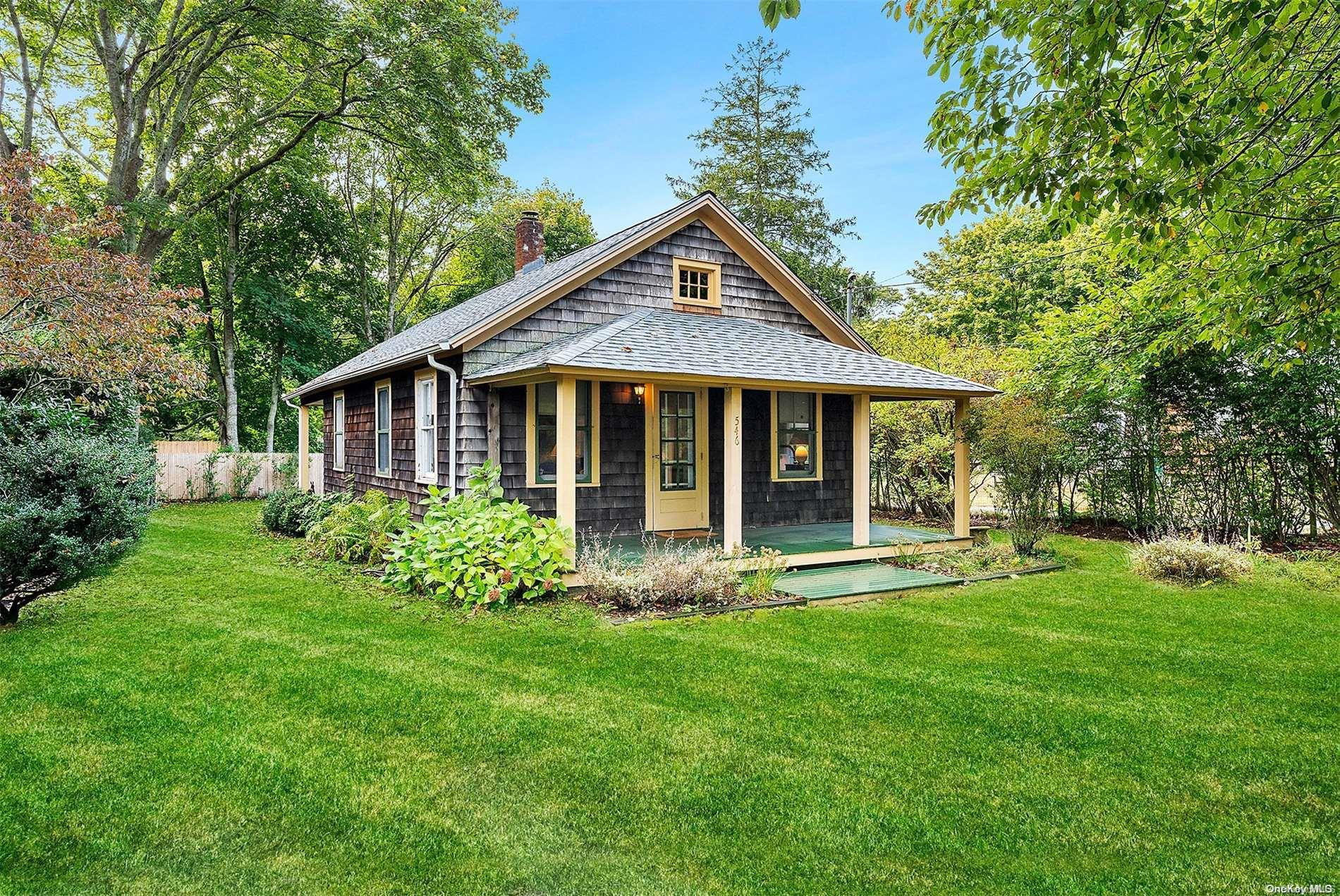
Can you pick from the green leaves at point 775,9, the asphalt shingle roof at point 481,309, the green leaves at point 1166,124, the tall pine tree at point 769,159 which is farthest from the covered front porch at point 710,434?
the tall pine tree at point 769,159

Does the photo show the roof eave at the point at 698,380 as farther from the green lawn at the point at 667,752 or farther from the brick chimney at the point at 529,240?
the brick chimney at the point at 529,240

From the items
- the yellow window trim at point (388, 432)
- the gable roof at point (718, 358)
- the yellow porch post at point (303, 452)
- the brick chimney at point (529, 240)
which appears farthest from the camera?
the yellow porch post at point (303, 452)

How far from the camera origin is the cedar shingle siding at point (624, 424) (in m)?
9.29

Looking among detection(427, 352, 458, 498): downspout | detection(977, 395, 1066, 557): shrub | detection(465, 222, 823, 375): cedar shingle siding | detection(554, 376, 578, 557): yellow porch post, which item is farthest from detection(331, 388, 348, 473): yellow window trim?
detection(977, 395, 1066, 557): shrub

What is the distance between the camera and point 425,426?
10.2m

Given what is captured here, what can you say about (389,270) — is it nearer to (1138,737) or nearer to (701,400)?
(701,400)

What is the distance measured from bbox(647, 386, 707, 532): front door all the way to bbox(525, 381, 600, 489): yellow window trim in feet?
2.57

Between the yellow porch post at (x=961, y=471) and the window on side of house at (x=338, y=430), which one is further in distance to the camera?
the window on side of house at (x=338, y=430)

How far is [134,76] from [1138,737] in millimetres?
21737

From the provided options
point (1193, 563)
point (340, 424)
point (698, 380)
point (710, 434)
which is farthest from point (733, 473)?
point (340, 424)

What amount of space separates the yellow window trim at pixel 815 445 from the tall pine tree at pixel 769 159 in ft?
49.5

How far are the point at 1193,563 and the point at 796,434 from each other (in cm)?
545

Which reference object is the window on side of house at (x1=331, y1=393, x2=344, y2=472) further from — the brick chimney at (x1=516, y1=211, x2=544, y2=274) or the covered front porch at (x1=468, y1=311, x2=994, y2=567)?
the covered front porch at (x1=468, y1=311, x2=994, y2=567)

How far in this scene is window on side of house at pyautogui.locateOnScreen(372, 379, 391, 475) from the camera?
1200cm
